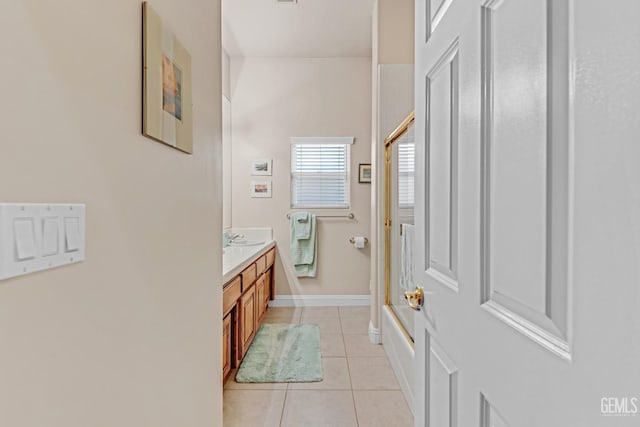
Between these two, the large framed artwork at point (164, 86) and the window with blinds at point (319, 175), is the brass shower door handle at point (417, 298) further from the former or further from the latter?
the window with blinds at point (319, 175)

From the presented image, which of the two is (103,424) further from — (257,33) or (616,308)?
(257,33)

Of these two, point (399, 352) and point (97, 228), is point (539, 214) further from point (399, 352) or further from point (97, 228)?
point (399, 352)

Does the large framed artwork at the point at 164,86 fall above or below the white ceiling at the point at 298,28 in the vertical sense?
below

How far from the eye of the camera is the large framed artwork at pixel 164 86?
36.8 inches

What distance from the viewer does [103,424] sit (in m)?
0.77

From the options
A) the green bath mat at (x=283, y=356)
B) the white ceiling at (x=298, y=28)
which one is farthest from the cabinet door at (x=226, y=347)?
the white ceiling at (x=298, y=28)

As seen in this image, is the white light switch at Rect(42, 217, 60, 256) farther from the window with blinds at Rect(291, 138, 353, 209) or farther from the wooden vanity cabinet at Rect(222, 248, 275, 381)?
the window with blinds at Rect(291, 138, 353, 209)

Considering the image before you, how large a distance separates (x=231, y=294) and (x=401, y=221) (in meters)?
1.28

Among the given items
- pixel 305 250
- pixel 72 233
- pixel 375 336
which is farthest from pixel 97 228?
pixel 305 250

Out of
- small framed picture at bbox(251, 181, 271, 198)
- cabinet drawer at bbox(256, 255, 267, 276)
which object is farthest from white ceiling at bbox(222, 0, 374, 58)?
cabinet drawer at bbox(256, 255, 267, 276)

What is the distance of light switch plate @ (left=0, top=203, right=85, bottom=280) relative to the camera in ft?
1.73

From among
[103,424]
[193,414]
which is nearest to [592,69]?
[103,424]

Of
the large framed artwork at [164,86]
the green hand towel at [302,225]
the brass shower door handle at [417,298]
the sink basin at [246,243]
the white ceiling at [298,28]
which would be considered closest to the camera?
the large framed artwork at [164,86]

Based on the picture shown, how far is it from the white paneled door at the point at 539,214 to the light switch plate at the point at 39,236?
2.54 ft
